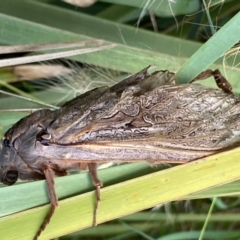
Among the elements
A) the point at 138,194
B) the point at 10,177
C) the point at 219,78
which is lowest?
the point at 138,194

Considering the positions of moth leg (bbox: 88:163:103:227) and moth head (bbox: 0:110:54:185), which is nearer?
moth leg (bbox: 88:163:103:227)

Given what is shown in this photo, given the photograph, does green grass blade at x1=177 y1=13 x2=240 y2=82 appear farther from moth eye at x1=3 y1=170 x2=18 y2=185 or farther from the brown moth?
moth eye at x1=3 y1=170 x2=18 y2=185

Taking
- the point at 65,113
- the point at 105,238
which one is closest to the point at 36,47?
the point at 65,113

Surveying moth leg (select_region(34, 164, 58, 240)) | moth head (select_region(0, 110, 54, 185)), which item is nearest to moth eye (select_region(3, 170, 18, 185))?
moth head (select_region(0, 110, 54, 185))

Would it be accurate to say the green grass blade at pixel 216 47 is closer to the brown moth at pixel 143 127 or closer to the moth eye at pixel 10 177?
the brown moth at pixel 143 127

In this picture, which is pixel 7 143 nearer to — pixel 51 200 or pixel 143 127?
pixel 51 200

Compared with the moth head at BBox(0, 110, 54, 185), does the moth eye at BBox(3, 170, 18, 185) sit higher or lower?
lower

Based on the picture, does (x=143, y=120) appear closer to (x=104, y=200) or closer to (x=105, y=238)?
(x=104, y=200)

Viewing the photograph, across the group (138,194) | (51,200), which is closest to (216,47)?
(138,194)
